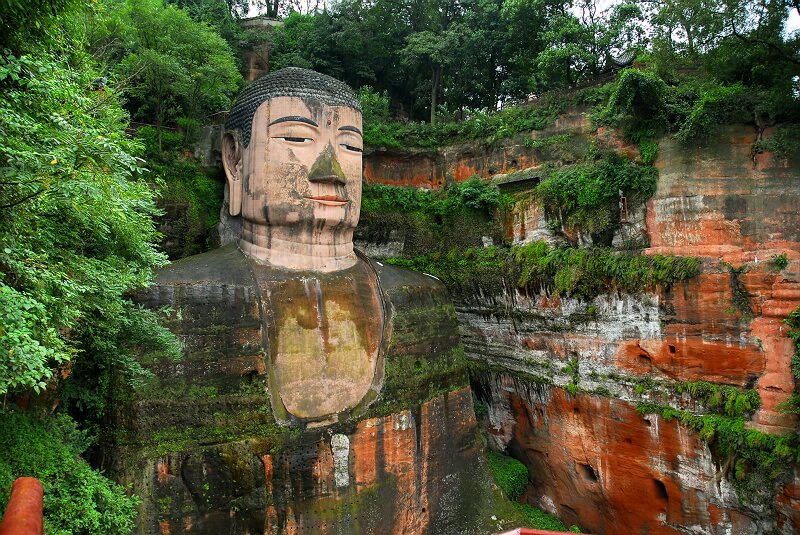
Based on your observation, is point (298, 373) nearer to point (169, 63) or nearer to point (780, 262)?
point (169, 63)

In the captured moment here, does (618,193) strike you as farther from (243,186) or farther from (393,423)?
(243,186)

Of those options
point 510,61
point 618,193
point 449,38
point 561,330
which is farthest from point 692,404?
point 449,38

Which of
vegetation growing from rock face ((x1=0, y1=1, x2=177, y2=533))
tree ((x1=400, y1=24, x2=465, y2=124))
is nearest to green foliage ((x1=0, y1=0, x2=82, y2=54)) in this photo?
vegetation growing from rock face ((x1=0, y1=1, x2=177, y2=533))

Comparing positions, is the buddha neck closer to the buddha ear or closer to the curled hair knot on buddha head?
the buddha ear

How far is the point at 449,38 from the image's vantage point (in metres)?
17.3

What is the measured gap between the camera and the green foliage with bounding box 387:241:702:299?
10.4 meters

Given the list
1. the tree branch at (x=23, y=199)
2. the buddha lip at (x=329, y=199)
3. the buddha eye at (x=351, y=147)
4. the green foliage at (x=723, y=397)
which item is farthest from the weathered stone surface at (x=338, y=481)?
the buddha eye at (x=351, y=147)

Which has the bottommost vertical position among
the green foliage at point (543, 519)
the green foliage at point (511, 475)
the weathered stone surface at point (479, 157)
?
the green foliage at point (543, 519)

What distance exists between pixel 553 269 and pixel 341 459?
21.4 feet

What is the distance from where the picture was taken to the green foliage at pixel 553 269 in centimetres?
1039

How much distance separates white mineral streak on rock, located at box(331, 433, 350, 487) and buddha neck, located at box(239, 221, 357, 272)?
3082 millimetres

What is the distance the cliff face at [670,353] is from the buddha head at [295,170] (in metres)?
5.46

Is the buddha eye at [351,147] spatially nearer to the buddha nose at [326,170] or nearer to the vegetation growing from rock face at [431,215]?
the buddha nose at [326,170]

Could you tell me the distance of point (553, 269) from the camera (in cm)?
1191
